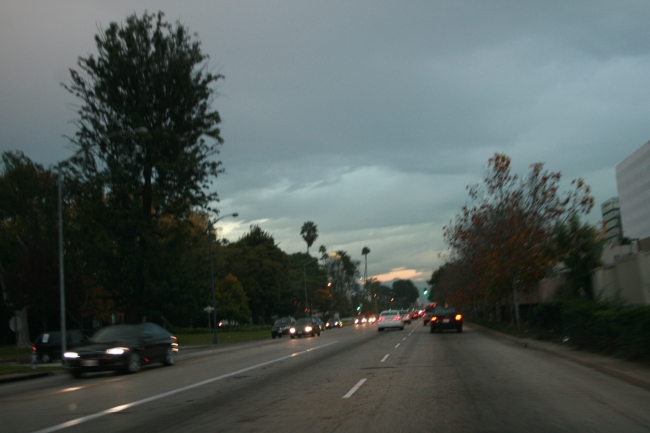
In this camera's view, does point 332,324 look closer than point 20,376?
No

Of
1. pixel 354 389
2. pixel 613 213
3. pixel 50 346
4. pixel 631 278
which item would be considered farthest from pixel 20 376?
pixel 613 213

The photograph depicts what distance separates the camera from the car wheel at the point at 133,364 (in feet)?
→ 59.5

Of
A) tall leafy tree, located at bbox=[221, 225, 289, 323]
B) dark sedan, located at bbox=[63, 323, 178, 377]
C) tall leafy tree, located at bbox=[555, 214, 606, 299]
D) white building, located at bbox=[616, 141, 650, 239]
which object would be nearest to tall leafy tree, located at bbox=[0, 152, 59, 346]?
dark sedan, located at bbox=[63, 323, 178, 377]

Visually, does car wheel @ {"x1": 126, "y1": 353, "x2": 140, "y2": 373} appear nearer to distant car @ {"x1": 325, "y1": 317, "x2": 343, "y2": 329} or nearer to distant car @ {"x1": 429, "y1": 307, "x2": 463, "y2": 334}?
distant car @ {"x1": 429, "y1": 307, "x2": 463, "y2": 334}

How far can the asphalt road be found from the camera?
8.88 meters

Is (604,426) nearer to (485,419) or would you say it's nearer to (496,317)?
(485,419)

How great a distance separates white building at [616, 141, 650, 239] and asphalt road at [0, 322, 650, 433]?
80.3 meters

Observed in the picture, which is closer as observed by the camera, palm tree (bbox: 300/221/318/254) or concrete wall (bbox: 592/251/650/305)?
concrete wall (bbox: 592/251/650/305)

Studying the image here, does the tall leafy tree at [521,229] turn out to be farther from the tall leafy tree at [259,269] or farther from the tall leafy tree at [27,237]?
the tall leafy tree at [259,269]

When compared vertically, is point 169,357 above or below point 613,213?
below

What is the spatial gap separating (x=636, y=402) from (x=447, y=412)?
3106 millimetres

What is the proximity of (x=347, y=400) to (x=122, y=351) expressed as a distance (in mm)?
9182

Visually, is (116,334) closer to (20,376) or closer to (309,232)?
(20,376)

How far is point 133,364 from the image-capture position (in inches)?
724
